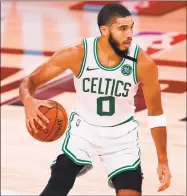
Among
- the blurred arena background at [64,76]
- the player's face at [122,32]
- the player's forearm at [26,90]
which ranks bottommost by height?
the blurred arena background at [64,76]

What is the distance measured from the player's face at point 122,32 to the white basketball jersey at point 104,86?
0.41ft

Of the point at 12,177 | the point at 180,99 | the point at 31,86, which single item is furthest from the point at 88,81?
the point at 180,99

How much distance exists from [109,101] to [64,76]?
604cm

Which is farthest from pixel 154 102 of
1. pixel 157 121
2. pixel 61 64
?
pixel 61 64

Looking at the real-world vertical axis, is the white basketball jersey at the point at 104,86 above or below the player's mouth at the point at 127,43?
below

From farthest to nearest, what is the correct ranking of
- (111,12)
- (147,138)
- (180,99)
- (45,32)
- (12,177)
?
(45,32), (180,99), (147,138), (12,177), (111,12)

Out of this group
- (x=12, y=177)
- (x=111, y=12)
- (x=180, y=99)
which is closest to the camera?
(x=111, y=12)

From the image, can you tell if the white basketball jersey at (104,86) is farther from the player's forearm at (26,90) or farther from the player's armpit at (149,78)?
the player's forearm at (26,90)

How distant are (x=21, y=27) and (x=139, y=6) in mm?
2363

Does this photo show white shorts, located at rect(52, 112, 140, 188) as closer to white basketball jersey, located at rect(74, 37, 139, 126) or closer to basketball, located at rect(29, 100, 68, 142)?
white basketball jersey, located at rect(74, 37, 139, 126)

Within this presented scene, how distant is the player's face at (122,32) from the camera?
5.79 meters

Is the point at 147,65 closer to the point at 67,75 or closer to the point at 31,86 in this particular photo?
the point at 31,86

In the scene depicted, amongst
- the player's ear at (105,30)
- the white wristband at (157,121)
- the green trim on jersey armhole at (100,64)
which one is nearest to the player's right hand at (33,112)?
the green trim on jersey armhole at (100,64)

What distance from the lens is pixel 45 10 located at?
16.0m
